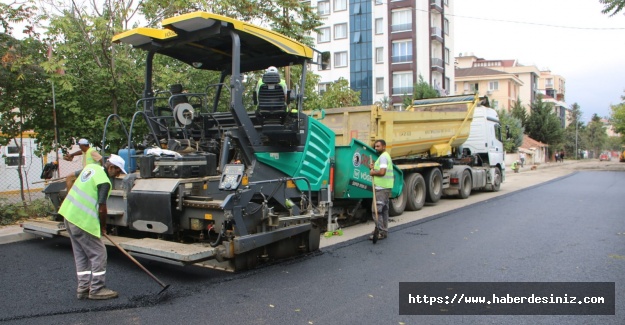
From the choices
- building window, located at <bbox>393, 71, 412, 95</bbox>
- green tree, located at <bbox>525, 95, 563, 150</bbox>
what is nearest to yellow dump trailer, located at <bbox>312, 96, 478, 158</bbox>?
building window, located at <bbox>393, 71, 412, 95</bbox>

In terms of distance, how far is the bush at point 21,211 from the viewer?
29.0 feet

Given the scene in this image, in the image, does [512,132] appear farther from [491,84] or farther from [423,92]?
[491,84]

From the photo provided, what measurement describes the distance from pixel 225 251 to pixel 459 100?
11265mm

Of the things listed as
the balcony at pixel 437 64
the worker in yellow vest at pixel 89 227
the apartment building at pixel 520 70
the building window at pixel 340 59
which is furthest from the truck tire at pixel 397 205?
the apartment building at pixel 520 70

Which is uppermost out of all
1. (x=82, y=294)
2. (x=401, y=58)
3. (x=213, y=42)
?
(x=401, y=58)

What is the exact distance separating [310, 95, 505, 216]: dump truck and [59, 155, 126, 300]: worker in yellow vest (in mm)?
5010

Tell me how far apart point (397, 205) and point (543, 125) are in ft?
138

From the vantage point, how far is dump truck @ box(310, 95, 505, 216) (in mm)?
10164

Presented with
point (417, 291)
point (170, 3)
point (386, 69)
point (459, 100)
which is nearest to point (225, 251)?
point (417, 291)

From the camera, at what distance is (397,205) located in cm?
1090

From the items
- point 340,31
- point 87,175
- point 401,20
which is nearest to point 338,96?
point 87,175

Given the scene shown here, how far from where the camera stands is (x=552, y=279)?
5.42 meters

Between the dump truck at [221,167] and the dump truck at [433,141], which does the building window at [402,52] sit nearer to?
the dump truck at [433,141]

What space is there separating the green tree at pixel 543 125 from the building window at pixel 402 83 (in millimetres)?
14231
